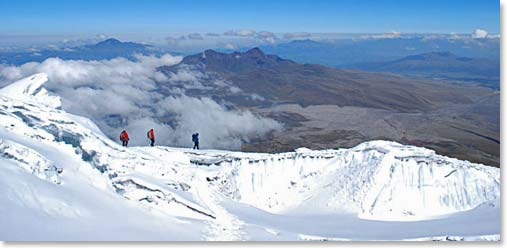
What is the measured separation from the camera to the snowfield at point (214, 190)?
9547mm

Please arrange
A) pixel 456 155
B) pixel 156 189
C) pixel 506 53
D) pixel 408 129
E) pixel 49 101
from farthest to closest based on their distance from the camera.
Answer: pixel 408 129, pixel 456 155, pixel 49 101, pixel 156 189, pixel 506 53

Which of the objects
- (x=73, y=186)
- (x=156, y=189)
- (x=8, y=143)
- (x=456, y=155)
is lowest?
(x=456, y=155)

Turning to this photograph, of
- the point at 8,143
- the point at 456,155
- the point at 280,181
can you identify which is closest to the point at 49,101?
the point at 8,143

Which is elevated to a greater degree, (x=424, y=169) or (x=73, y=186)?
(x=73, y=186)

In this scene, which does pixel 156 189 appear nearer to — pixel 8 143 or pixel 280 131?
pixel 8 143

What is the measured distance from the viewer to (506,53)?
10.4 metres

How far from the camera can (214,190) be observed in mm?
16078

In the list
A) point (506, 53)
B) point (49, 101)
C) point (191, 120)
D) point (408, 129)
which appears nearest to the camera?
point (506, 53)

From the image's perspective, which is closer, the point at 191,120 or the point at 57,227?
the point at 57,227

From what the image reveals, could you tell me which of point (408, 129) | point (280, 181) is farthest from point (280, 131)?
point (280, 181)

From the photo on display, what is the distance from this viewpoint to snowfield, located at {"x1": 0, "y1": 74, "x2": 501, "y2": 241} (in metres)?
9.55

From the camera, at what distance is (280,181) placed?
1877 cm

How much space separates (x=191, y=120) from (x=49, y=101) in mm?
166646

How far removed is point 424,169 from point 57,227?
48.6 ft
